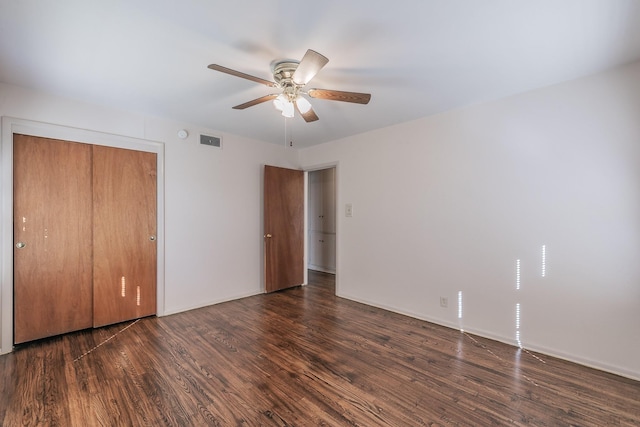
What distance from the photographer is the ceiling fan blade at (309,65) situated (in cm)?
168

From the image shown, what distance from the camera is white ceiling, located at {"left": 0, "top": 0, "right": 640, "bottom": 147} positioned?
1612 mm

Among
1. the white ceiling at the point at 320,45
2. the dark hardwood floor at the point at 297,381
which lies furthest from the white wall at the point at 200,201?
the dark hardwood floor at the point at 297,381

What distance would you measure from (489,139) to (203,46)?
9.00ft

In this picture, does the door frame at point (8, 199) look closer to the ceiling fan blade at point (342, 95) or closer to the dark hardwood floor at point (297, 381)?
the dark hardwood floor at point (297, 381)

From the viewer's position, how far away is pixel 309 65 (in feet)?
5.89

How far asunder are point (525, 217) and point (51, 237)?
4.64 m

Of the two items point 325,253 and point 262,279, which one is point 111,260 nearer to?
point 262,279

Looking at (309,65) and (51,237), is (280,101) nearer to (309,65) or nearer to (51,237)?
(309,65)

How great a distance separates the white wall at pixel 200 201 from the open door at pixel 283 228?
0.50 ft

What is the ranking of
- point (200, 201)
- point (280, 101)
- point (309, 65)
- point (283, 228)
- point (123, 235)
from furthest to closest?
point (283, 228), point (200, 201), point (123, 235), point (280, 101), point (309, 65)

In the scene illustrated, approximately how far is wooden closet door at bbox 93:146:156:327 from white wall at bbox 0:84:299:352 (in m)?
0.17

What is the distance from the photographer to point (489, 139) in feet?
9.48

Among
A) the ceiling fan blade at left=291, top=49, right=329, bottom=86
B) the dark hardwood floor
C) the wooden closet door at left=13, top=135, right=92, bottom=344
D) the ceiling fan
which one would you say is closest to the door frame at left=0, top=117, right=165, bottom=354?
the wooden closet door at left=13, top=135, right=92, bottom=344

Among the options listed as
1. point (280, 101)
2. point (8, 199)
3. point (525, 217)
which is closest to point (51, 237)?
point (8, 199)
